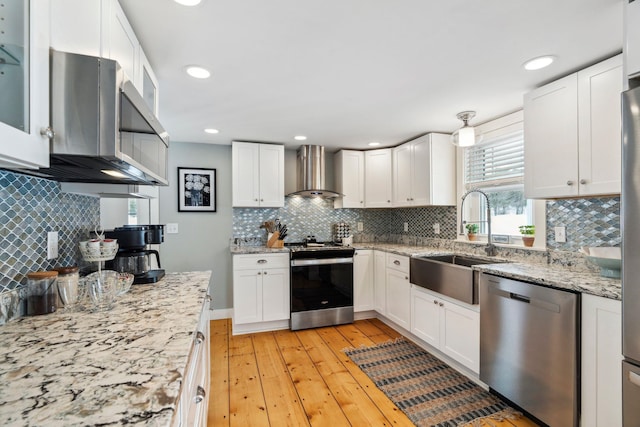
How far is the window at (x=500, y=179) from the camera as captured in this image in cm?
259

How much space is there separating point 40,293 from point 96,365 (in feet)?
2.01

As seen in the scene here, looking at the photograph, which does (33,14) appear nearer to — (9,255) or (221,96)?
(9,255)

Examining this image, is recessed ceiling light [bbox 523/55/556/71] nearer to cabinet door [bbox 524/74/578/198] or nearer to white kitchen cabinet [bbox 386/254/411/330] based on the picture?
cabinet door [bbox 524/74/578/198]

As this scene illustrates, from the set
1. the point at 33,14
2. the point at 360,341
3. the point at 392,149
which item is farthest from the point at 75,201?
the point at 392,149

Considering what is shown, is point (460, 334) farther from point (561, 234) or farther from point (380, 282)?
point (380, 282)

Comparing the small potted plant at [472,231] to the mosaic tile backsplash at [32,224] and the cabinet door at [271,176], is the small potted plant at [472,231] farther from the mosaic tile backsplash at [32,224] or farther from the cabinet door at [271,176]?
the mosaic tile backsplash at [32,224]

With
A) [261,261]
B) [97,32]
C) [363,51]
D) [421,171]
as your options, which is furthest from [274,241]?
[97,32]

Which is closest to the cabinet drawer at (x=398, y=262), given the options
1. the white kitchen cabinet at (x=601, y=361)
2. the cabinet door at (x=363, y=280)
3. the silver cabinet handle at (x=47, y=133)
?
the cabinet door at (x=363, y=280)

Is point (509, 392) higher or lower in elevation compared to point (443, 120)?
lower

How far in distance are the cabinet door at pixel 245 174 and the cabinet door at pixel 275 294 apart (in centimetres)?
90

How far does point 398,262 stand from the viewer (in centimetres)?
314

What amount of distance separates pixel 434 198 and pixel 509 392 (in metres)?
1.82

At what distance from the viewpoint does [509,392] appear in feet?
6.27

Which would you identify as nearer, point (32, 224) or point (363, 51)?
point (32, 224)
